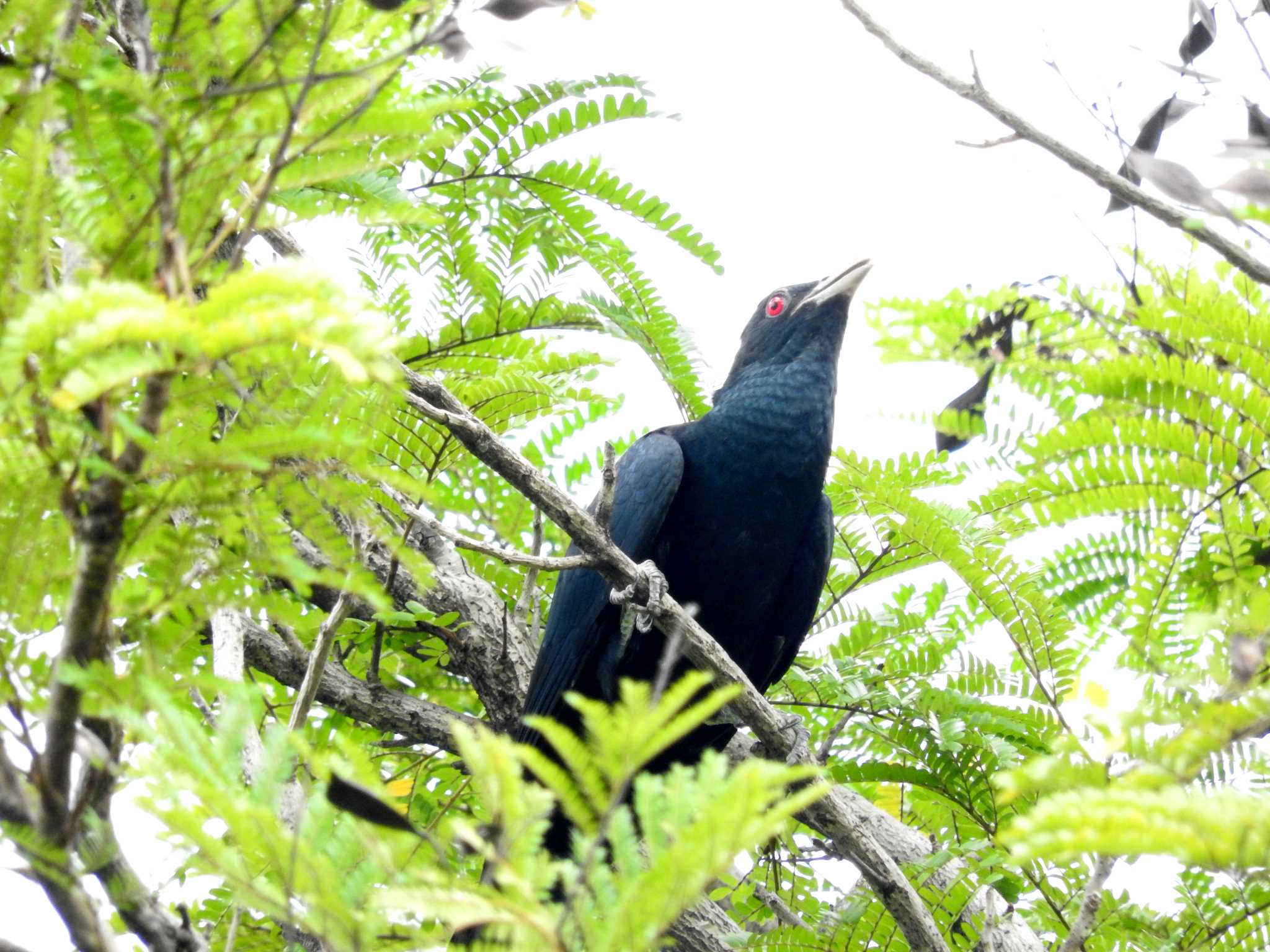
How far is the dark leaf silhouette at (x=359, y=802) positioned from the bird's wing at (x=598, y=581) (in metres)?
2.78

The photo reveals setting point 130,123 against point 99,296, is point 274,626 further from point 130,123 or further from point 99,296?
point 99,296

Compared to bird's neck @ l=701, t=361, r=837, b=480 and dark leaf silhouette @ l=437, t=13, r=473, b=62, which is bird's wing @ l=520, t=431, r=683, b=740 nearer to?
bird's neck @ l=701, t=361, r=837, b=480

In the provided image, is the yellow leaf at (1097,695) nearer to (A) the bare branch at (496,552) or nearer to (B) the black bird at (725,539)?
(A) the bare branch at (496,552)

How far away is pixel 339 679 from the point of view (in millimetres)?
4367

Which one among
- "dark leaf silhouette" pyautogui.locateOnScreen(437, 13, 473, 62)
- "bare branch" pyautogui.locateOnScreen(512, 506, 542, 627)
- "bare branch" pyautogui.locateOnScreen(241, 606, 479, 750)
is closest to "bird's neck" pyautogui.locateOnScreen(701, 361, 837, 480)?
"bare branch" pyautogui.locateOnScreen(512, 506, 542, 627)

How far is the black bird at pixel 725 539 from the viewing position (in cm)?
477

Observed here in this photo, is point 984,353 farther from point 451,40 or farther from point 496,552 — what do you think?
point 451,40

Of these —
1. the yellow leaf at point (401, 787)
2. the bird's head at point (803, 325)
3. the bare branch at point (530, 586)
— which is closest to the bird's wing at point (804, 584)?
the bird's head at point (803, 325)

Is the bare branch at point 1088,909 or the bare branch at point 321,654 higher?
the bare branch at point 321,654

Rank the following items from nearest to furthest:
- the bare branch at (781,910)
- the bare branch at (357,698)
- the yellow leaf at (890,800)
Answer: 1. the bare branch at (781,910)
2. the bare branch at (357,698)
3. the yellow leaf at (890,800)

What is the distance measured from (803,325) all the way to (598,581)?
170 cm

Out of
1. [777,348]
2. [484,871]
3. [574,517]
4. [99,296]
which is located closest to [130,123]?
[99,296]

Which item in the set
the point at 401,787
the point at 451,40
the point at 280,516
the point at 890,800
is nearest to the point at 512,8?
the point at 451,40

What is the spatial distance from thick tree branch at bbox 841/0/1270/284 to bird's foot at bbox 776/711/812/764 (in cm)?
184
